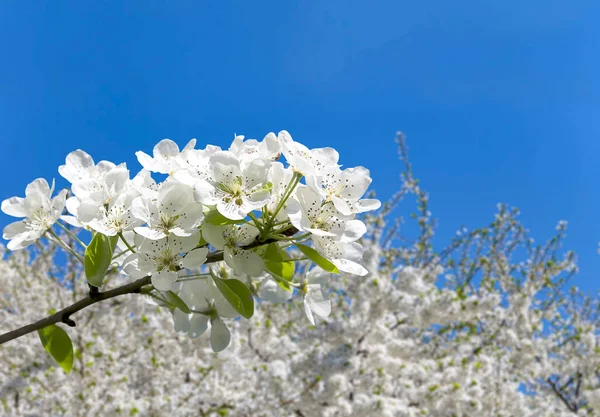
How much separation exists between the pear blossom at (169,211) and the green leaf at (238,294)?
16 centimetres

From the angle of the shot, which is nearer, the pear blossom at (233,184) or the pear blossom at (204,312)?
the pear blossom at (233,184)

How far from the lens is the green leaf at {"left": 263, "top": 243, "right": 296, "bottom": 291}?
1.03m

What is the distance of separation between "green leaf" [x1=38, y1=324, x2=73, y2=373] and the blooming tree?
0.15m

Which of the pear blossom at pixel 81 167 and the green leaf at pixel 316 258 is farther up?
the pear blossom at pixel 81 167

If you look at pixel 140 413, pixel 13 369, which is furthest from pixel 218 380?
pixel 13 369

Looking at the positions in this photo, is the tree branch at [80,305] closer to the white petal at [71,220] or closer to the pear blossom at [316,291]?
the white petal at [71,220]

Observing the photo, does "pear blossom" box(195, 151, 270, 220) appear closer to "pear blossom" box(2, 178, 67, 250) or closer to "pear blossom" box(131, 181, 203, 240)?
"pear blossom" box(131, 181, 203, 240)

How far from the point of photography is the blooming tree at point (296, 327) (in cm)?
100

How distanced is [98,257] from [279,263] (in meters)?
0.37

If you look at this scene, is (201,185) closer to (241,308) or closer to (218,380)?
(241,308)

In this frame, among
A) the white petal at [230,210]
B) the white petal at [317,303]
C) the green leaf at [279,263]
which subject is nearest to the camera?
the white petal at [230,210]

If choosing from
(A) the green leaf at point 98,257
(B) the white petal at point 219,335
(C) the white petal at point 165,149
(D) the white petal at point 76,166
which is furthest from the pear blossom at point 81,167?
(B) the white petal at point 219,335

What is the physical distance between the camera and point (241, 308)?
108 cm

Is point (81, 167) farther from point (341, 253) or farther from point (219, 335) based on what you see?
point (341, 253)
